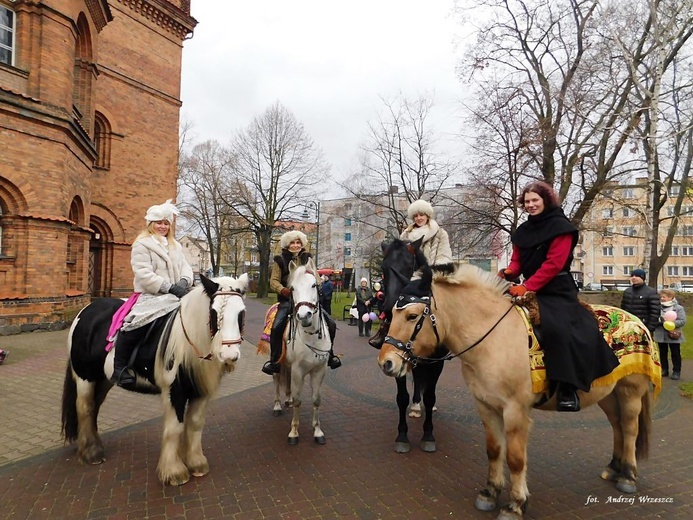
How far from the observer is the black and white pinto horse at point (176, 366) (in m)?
3.62

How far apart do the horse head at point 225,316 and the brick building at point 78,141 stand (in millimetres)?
11461

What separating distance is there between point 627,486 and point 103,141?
21.4 m

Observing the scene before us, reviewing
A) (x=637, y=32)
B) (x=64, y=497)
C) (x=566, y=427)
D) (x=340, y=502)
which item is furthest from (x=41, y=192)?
(x=637, y=32)

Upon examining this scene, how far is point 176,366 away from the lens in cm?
390

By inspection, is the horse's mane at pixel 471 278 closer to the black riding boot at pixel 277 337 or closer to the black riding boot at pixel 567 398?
the black riding boot at pixel 567 398

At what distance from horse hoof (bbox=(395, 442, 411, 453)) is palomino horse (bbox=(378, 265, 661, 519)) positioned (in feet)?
4.12

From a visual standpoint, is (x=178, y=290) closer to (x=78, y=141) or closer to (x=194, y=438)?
(x=194, y=438)

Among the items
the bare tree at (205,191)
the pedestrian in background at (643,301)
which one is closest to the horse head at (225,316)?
the pedestrian in background at (643,301)

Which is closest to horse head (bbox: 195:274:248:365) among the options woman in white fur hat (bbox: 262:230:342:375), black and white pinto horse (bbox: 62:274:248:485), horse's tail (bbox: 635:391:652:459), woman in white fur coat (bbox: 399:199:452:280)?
black and white pinto horse (bbox: 62:274:248:485)

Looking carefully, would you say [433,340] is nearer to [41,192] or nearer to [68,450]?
[68,450]

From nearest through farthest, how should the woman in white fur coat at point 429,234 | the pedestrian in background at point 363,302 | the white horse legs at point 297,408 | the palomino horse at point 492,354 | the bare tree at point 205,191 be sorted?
1. the palomino horse at point 492,354
2. the woman in white fur coat at point 429,234
3. the white horse legs at point 297,408
4. the pedestrian in background at point 363,302
5. the bare tree at point 205,191

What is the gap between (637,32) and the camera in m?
14.4

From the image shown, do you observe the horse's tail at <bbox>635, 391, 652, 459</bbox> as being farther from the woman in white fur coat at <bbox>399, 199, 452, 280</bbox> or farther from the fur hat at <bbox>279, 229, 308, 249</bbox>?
the fur hat at <bbox>279, 229, 308, 249</bbox>

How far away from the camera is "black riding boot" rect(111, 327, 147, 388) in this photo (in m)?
4.05
